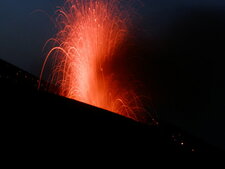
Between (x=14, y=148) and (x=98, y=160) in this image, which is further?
(x=98, y=160)

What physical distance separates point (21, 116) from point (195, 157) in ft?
7.84

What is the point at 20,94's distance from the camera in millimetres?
2887

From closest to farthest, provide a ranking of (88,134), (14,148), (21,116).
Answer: (14,148) → (21,116) → (88,134)

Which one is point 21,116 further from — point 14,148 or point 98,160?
point 98,160

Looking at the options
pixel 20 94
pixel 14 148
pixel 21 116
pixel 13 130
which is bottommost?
pixel 14 148

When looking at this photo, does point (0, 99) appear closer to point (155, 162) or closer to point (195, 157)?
point (155, 162)

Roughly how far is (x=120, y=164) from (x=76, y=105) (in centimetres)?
95

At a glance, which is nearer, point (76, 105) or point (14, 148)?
point (14, 148)

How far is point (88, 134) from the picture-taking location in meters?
2.95

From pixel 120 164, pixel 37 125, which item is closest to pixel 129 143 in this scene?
pixel 120 164

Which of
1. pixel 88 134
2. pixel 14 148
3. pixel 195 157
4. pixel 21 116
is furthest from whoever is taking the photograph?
pixel 195 157

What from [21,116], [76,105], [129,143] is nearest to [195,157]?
[129,143]

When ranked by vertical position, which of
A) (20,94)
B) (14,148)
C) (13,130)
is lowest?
(14,148)

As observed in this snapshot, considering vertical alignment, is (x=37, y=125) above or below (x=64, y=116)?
below
